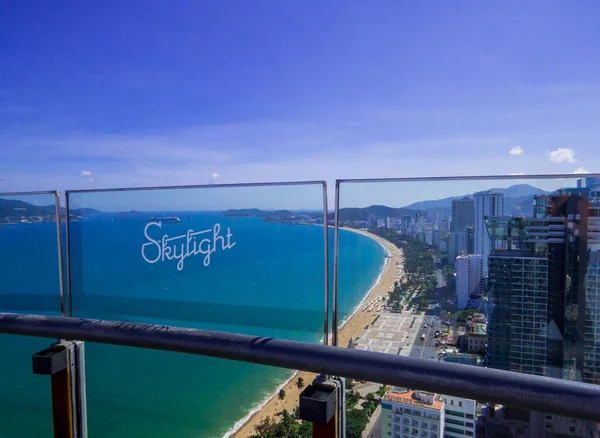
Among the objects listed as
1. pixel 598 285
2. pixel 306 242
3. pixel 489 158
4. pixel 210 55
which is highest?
pixel 210 55

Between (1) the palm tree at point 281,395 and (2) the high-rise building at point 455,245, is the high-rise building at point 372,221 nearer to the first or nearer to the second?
(2) the high-rise building at point 455,245

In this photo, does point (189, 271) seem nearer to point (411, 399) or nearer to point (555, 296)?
point (411, 399)

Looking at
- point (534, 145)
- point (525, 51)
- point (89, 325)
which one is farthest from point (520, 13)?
point (534, 145)

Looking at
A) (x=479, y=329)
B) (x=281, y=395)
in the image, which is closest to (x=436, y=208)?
(x=479, y=329)

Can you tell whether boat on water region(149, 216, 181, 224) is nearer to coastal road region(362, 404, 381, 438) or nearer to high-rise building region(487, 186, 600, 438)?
coastal road region(362, 404, 381, 438)

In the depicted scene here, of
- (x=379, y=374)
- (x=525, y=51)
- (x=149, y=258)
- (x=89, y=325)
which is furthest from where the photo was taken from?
(x=525, y=51)

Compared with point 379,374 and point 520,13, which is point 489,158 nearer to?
point 520,13
